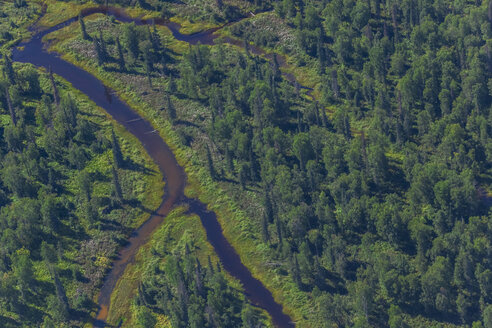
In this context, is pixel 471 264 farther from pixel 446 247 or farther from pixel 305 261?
pixel 305 261

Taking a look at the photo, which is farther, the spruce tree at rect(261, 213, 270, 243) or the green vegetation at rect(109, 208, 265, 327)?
the spruce tree at rect(261, 213, 270, 243)

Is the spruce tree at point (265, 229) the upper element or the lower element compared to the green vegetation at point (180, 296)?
upper

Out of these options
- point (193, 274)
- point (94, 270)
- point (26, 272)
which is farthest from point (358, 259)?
point (26, 272)

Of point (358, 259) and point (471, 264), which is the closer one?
point (471, 264)

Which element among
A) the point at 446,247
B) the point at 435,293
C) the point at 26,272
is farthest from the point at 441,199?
the point at 26,272

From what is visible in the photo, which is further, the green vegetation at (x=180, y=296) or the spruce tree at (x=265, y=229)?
the spruce tree at (x=265, y=229)

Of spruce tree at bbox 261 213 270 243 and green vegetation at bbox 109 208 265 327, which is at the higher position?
spruce tree at bbox 261 213 270 243

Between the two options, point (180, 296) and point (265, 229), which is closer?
point (180, 296)

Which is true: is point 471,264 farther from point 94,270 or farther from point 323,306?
point 94,270

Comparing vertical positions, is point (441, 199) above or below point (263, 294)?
above

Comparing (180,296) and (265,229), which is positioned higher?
(265,229)
